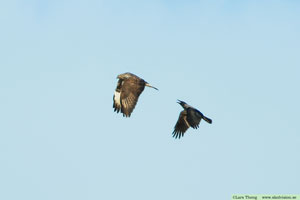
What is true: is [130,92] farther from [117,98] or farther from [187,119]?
[187,119]

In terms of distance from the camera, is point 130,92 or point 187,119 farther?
point 187,119

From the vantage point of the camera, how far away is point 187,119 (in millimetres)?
28156

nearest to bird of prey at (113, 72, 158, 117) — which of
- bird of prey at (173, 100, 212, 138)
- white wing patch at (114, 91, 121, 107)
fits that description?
white wing patch at (114, 91, 121, 107)

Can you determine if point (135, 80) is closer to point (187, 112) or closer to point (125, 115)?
point (125, 115)

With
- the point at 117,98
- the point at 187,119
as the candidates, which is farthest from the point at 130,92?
the point at 187,119

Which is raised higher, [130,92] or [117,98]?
[117,98]

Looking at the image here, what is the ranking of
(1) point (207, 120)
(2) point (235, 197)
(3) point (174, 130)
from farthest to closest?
(3) point (174, 130) → (1) point (207, 120) → (2) point (235, 197)

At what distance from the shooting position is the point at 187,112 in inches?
1077

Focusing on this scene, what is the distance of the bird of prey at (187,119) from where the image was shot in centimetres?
2669

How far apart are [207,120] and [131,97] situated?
13.2 ft

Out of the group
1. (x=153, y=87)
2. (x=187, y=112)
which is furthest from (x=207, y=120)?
(x=153, y=87)

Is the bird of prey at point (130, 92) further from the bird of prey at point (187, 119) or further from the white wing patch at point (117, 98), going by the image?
the bird of prey at point (187, 119)

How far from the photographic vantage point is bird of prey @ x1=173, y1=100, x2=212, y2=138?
26.7m

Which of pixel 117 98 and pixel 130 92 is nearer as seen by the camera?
pixel 130 92
